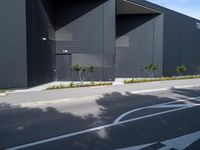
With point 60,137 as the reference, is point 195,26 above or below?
above

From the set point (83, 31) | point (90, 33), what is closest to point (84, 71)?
point (90, 33)

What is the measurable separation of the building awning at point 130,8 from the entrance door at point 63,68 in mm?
6685

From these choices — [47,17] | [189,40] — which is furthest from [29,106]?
[189,40]

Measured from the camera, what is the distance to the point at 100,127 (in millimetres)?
6457

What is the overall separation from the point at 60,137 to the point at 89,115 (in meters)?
2.34

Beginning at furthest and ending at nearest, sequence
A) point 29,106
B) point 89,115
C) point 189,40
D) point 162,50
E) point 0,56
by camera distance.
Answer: point 189,40
point 162,50
point 0,56
point 29,106
point 89,115

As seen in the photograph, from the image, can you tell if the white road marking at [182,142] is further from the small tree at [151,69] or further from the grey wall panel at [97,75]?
the small tree at [151,69]

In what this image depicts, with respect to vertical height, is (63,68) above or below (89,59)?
below

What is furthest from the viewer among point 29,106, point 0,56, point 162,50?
point 162,50

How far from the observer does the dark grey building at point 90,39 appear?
560 inches

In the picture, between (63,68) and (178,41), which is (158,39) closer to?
(178,41)

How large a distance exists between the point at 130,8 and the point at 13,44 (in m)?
12.9

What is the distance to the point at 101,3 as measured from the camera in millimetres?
20766

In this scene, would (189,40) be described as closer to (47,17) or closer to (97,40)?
(97,40)
